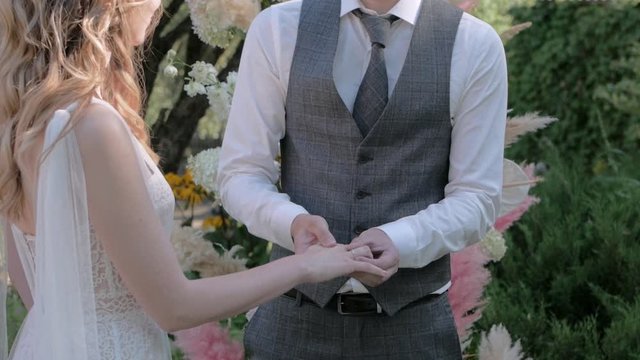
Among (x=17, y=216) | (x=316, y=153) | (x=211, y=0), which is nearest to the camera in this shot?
(x=17, y=216)

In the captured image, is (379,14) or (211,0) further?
(211,0)

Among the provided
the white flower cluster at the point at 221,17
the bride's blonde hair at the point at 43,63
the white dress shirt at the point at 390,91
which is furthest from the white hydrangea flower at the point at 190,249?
the bride's blonde hair at the point at 43,63

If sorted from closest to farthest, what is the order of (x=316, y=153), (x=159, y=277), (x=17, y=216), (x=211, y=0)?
(x=159, y=277), (x=17, y=216), (x=316, y=153), (x=211, y=0)

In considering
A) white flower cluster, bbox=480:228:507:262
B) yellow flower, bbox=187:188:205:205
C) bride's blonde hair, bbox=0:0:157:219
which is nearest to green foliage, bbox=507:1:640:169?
yellow flower, bbox=187:188:205:205

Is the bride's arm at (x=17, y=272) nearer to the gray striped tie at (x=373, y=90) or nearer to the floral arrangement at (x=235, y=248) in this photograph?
the floral arrangement at (x=235, y=248)

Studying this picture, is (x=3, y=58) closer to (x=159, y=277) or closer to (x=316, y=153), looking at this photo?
(x=159, y=277)

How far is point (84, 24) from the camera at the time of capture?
2.15 meters

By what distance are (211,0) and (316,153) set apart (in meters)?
0.94

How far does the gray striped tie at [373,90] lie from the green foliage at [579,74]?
3.67m

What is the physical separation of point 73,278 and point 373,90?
0.81m

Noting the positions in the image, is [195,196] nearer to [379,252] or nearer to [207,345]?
[207,345]

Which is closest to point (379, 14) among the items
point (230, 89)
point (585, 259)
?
point (230, 89)

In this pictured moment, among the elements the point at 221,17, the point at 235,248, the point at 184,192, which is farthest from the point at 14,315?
the point at 221,17

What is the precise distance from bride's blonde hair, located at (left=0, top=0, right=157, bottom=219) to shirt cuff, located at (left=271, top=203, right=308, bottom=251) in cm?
52
